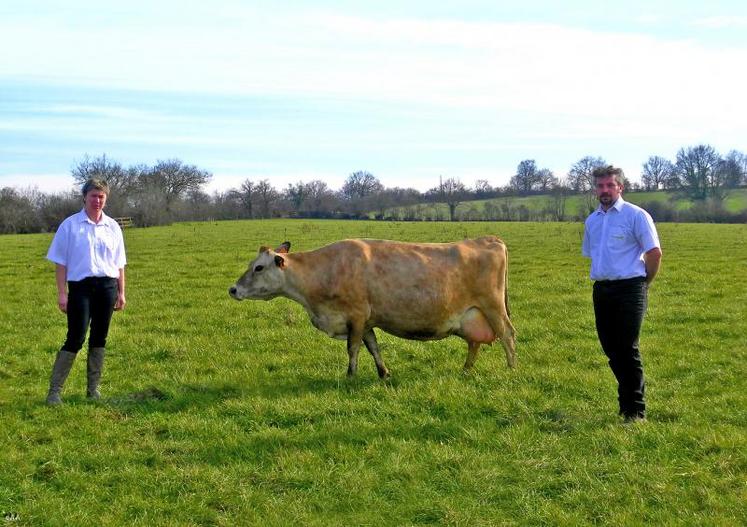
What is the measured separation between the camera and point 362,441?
23.2 ft

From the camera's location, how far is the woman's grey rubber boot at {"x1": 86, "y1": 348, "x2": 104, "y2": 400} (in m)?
8.57

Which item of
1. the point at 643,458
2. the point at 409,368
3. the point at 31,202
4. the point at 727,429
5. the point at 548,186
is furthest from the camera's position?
the point at 548,186

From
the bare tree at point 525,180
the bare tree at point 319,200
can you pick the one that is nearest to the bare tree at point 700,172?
the bare tree at point 525,180

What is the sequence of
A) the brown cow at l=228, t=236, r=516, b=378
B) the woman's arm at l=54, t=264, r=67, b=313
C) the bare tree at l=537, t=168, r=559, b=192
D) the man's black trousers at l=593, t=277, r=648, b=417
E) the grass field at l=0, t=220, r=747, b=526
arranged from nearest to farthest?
the grass field at l=0, t=220, r=747, b=526, the man's black trousers at l=593, t=277, r=648, b=417, the woman's arm at l=54, t=264, r=67, b=313, the brown cow at l=228, t=236, r=516, b=378, the bare tree at l=537, t=168, r=559, b=192

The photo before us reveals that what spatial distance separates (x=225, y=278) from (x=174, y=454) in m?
15.4

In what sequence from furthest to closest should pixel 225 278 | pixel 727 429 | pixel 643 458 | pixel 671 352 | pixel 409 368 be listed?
pixel 225 278 → pixel 671 352 → pixel 409 368 → pixel 727 429 → pixel 643 458

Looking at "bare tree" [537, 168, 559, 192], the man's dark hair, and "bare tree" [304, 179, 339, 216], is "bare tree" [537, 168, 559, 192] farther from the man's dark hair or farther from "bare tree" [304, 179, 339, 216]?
the man's dark hair

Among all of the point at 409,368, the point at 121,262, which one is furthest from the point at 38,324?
the point at 409,368

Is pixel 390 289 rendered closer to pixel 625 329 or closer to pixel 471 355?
pixel 471 355

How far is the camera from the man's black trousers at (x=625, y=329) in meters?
7.16

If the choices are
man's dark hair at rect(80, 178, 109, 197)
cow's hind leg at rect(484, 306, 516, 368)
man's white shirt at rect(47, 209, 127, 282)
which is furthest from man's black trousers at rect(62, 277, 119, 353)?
cow's hind leg at rect(484, 306, 516, 368)

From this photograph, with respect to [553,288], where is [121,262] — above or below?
above

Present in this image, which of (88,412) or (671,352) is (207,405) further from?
(671,352)

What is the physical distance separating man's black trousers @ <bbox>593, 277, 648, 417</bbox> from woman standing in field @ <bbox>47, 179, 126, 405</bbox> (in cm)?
551
